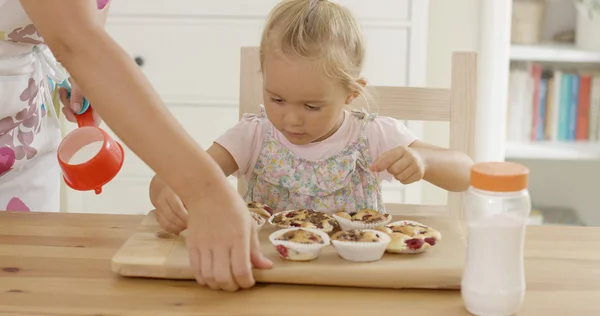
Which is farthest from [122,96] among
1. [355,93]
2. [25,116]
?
[25,116]

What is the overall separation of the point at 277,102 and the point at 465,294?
1.79 ft

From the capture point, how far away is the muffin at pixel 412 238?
1108 mm

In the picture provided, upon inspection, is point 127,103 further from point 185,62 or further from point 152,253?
point 185,62

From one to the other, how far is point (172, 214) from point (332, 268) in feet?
0.93

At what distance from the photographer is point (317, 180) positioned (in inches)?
59.3

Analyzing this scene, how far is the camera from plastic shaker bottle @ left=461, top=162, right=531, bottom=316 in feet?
3.01

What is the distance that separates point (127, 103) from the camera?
3.24 ft

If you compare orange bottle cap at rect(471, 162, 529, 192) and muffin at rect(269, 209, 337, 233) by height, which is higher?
orange bottle cap at rect(471, 162, 529, 192)

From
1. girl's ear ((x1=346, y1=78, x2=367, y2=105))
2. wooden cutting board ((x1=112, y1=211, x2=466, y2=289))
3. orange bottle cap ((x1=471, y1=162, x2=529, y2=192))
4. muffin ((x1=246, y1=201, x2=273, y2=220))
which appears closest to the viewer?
orange bottle cap ((x1=471, y1=162, x2=529, y2=192))

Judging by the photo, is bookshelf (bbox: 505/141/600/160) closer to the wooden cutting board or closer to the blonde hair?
the blonde hair

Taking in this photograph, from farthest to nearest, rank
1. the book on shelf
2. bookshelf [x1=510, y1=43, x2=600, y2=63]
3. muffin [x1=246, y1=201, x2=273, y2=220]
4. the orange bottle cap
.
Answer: the book on shelf, bookshelf [x1=510, y1=43, x2=600, y2=63], muffin [x1=246, y1=201, x2=273, y2=220], the orange bottle cap

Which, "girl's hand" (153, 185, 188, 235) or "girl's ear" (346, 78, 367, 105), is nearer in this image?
"girl's hand" (153, 185, 188, 235)

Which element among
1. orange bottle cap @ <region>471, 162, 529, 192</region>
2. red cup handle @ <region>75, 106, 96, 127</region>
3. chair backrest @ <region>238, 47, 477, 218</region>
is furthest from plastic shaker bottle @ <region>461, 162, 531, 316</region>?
red cup handle @ <region>75, 106, 96, 127</region>

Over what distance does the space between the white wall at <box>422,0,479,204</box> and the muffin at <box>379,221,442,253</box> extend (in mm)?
1867
